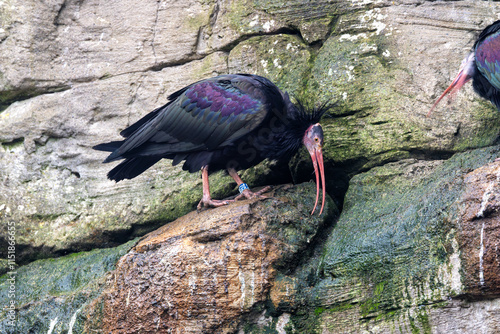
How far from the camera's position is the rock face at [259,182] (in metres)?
4.36

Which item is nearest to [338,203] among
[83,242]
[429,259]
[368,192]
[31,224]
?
[368,192]

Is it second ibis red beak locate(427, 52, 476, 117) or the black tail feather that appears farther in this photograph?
the black tail feather

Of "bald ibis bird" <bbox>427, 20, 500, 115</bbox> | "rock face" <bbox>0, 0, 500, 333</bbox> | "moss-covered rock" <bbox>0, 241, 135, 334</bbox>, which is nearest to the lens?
"rock face" <bbox>0, 0, 500, 333</bbox>

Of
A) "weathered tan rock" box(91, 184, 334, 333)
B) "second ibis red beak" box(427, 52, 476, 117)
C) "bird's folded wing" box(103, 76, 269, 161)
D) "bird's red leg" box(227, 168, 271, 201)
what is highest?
"second ibis red beak" box(427, 52, 476, 117)

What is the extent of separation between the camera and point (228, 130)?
5.38 meters

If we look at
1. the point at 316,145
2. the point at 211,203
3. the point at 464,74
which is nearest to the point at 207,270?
the point at 211,203

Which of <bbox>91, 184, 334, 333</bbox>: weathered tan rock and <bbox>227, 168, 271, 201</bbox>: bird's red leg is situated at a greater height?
<bbox>227, 168, 271, 201</bbox>: bird's red leg

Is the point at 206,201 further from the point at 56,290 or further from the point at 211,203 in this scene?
the point at 56,290

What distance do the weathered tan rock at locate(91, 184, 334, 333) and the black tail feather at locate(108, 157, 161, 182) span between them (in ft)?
3.06

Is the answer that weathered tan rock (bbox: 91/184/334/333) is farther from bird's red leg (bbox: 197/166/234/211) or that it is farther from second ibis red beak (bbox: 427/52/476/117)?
second ibis red beak (bbox: 427/52/476/117)

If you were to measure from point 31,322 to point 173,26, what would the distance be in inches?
143

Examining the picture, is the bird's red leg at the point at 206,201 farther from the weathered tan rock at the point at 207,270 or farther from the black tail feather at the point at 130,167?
the black tail feather at the point at 130,167

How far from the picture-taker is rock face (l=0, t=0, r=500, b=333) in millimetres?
4359

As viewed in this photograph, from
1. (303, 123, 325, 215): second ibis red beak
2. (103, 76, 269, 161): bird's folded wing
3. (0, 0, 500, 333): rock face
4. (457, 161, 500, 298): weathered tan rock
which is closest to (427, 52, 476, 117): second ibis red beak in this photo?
(0, 0, 500, 333): rock face
